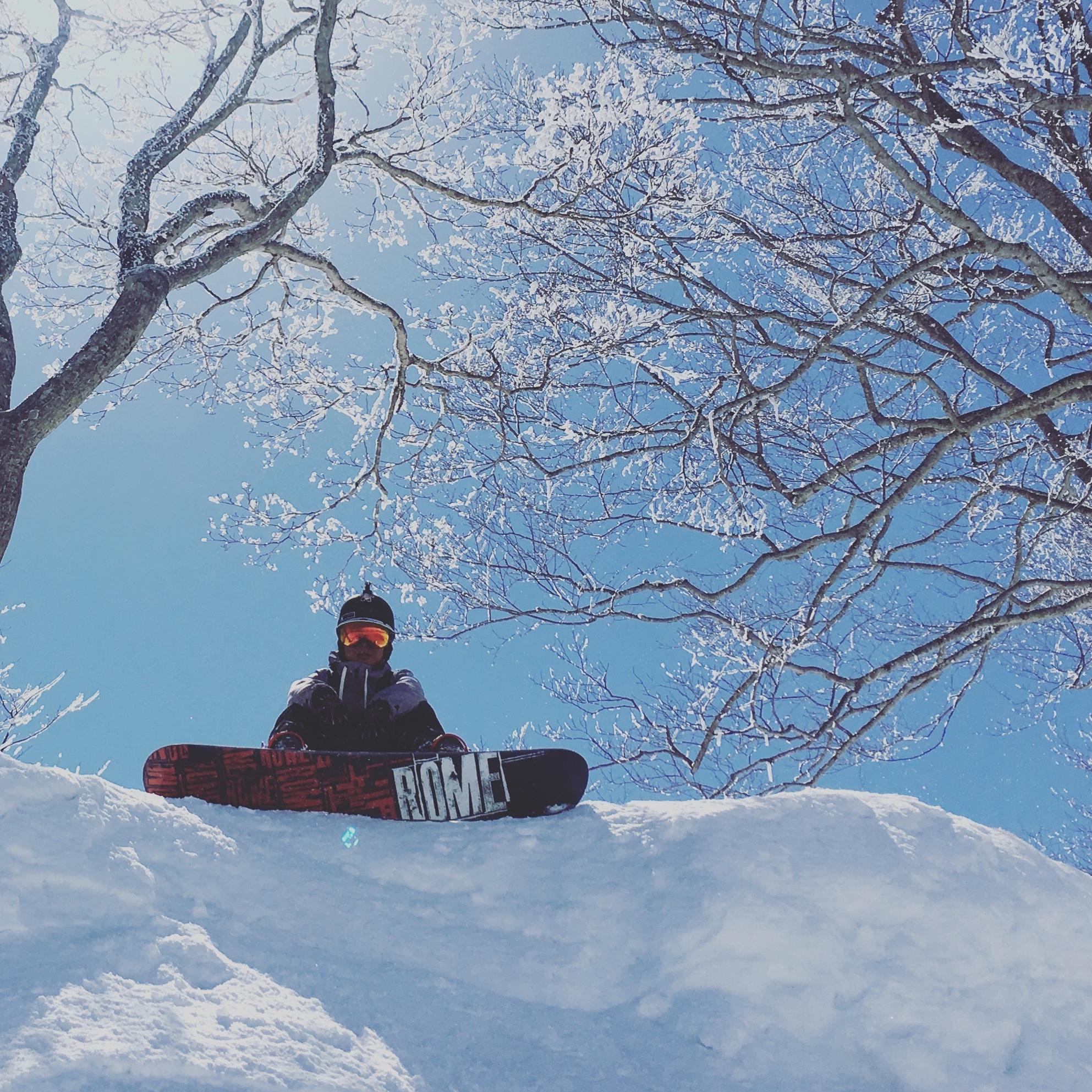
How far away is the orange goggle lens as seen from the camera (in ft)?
16.8

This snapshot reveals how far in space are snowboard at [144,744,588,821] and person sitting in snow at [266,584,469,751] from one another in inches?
16.8

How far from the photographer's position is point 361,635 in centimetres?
514

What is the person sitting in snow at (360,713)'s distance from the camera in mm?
4531

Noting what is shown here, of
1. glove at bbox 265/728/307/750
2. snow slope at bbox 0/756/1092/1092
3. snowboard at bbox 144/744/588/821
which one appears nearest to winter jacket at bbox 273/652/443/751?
A: glove at bbox 265/728/307/750

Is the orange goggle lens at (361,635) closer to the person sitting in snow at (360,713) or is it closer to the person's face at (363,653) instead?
the person's face at (363,653)

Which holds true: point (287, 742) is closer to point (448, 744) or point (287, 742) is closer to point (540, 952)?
point (448, 744)

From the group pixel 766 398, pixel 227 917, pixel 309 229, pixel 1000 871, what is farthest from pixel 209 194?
pixel 1000 871

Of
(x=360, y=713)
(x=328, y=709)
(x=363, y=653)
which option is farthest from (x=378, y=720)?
(x=363, y=653)

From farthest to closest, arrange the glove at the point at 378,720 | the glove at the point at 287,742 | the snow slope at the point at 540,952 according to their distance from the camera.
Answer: the glove at the point at 378,720
the glove at the point at 287,742
the snow slope at the point at 540,952

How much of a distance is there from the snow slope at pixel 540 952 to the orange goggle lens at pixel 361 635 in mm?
2088

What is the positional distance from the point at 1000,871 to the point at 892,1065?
34.3 inches

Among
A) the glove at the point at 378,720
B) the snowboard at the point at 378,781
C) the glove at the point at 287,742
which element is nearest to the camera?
the snowboard at the point at 378,781

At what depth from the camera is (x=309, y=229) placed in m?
8.11

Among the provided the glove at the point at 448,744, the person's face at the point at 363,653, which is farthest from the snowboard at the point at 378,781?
the person's face at the point at 363,653
